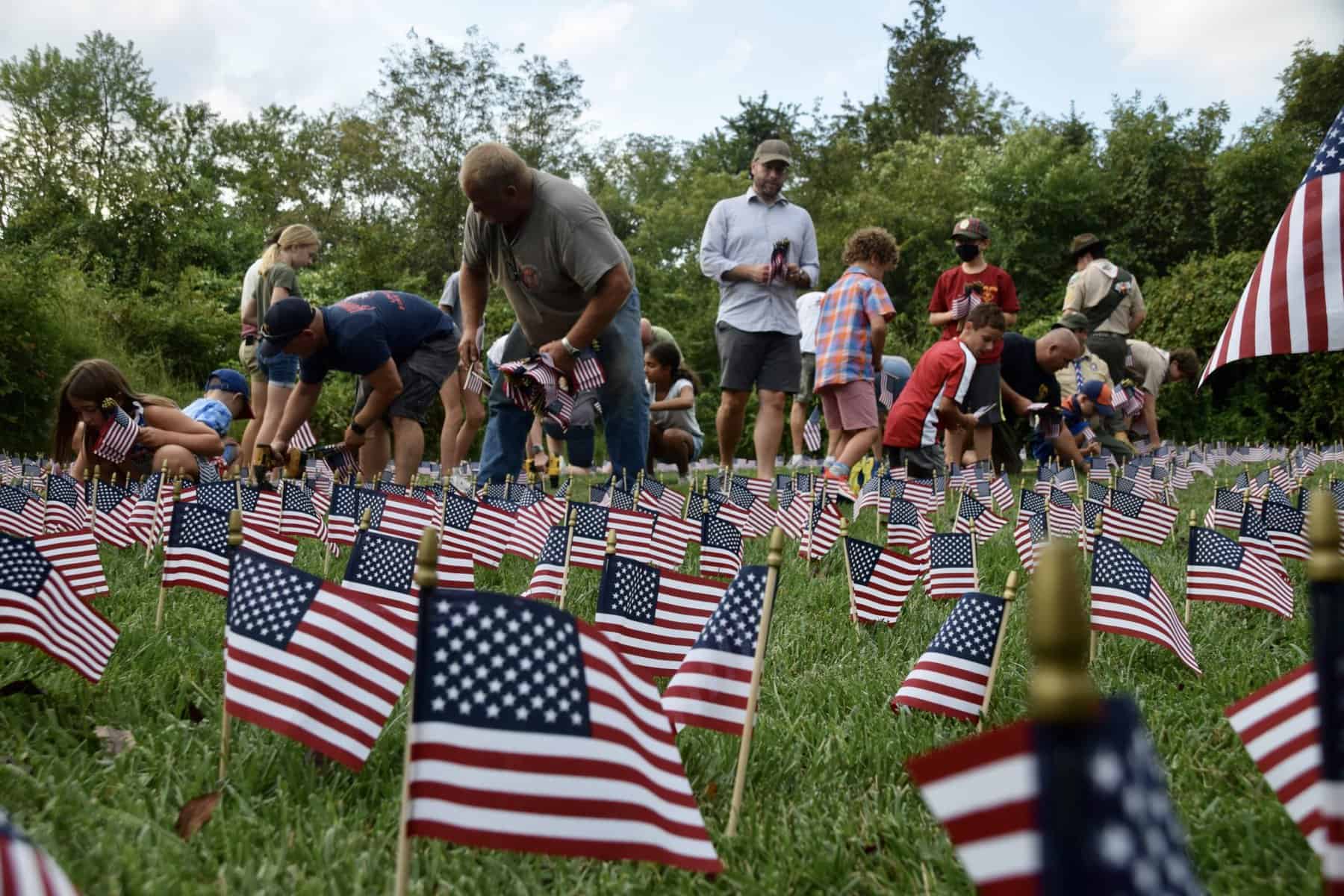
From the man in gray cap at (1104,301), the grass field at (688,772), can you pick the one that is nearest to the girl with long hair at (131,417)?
the grass field at (688,772)

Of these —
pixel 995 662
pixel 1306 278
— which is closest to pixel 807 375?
pixel 1306 278

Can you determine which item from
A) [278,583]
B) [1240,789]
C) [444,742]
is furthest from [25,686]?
[1240,789]

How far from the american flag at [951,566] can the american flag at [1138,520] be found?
163 centimetres

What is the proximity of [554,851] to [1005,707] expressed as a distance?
1610mm

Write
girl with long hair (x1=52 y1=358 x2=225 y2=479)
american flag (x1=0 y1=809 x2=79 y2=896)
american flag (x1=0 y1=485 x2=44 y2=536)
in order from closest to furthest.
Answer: american flag (x1=0 y1=809 x2=79 y2=896), american flag (x1=0 y1=485 x2=44 y2=536), girl with long hair (x1=52 y1=358 x2=225 y2=479)

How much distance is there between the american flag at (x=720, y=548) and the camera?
4312mm

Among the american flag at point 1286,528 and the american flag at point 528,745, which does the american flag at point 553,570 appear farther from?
the american flag at point 1286,528

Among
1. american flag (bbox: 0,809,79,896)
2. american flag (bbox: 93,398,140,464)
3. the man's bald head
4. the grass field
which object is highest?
the man's bald head

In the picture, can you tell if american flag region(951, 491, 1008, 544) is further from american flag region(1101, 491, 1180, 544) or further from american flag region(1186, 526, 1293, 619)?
american flag region(1186, 526, 1293, 619)

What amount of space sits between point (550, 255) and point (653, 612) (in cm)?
358

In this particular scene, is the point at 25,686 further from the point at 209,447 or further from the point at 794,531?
the point at 209,447

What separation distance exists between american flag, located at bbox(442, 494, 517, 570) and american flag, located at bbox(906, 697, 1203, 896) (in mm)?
3832

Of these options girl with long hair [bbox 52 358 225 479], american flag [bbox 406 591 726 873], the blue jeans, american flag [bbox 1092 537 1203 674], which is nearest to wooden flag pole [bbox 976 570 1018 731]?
american flag [bbox 1092 537 1203 674]

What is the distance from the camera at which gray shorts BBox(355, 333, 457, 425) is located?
24.6ft
